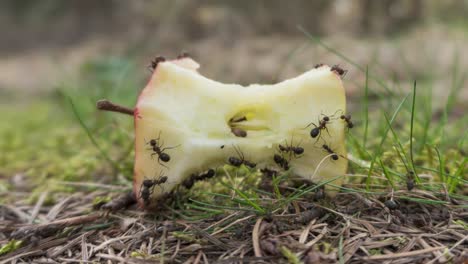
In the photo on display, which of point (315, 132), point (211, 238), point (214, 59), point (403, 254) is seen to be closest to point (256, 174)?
point (315, 132)

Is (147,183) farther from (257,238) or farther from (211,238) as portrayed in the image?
(257,238)

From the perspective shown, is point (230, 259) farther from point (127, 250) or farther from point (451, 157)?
point (451, 157)

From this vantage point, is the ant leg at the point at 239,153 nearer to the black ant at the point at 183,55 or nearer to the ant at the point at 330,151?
the ant at the point at 330,151

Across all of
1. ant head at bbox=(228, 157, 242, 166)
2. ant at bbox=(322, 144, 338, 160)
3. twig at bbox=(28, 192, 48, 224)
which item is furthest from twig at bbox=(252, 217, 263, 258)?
twig at bbox=(28, 192, 48, 224)

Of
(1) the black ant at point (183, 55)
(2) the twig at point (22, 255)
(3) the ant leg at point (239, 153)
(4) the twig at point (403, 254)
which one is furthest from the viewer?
(1) the black ant at point (183, 55)

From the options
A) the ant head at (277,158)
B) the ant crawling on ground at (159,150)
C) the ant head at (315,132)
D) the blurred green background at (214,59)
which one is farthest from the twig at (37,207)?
the ant head at (315,132)

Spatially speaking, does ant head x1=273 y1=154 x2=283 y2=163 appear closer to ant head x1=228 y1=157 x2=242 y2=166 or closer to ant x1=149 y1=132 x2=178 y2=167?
ant head x1=228 y1=157 x2=242 y2=166

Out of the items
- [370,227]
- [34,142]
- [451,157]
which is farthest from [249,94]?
[34,142]
